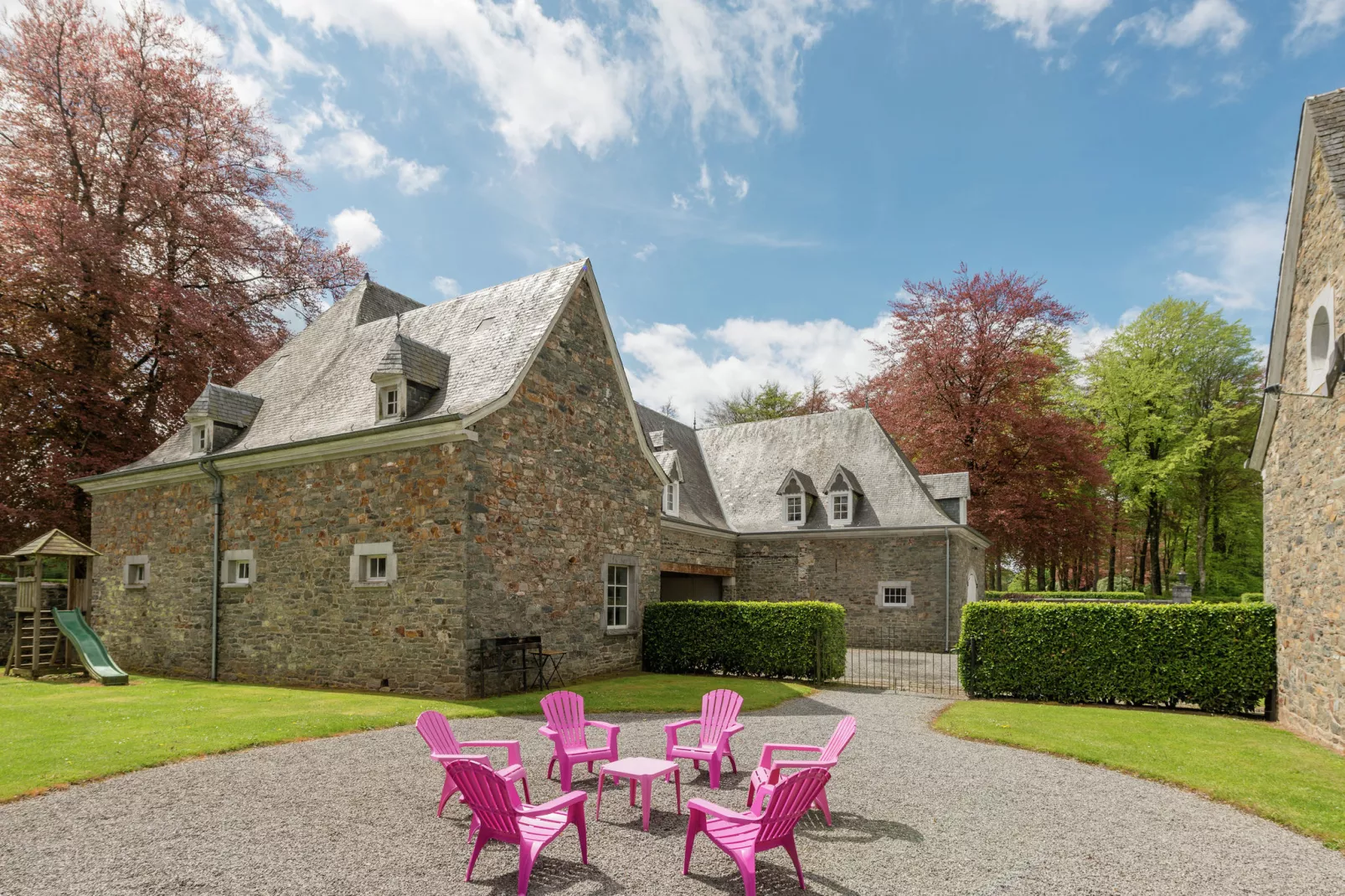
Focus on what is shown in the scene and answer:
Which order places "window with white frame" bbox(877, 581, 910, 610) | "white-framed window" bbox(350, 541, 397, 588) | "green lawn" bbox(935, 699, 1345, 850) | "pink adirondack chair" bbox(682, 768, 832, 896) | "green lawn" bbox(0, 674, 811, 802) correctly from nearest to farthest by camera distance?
1. "pink adirondack chair" bbox(682, 768, 832, 896)
2. "green lawn" bbox(935, 699, 1345, 850)
3. "green lawn" bbox(0, 674, 811, 802)
4. "white-framed window" bbox(350, 541, 397, 588)
5. "window with white frame" bbox(877, 581, 910, 610)

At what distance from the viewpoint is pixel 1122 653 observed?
41.7 ft

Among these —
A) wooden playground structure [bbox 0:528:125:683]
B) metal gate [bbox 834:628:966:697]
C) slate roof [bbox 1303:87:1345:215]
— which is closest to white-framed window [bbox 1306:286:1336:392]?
slate roof [bbox 1303:87:1345:215]

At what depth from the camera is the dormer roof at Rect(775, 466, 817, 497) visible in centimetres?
2361

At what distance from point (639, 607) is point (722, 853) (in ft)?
36.7

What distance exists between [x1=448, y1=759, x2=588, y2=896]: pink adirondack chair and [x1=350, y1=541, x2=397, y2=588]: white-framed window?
841cm

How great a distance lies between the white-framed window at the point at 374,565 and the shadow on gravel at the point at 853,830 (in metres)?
8.80

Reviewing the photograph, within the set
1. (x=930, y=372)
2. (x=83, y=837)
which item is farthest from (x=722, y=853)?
(x=930, y=372)

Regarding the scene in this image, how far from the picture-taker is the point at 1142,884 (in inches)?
203

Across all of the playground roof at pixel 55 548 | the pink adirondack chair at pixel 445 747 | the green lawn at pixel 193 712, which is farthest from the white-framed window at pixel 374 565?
the playground roof at pixel 55 548

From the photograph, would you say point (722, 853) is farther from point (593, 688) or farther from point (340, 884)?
point (593, 688)

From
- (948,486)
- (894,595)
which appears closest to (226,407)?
(894,595)

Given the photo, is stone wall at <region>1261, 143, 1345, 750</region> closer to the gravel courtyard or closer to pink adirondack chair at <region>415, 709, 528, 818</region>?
the gravel courtyard

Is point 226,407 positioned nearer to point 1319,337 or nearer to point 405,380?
point 405,380

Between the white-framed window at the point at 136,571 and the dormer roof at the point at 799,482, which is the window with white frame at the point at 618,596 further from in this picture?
the white-framed window at the point at 136,571
